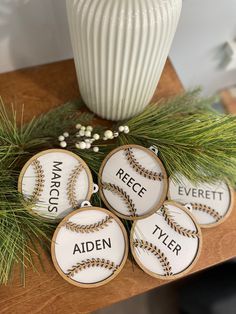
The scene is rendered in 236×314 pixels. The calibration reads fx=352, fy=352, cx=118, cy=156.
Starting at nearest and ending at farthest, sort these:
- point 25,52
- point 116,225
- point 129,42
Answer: point 129,42 → point 116,225 → point 25,52

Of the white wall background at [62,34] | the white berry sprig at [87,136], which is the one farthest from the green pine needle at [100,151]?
the white wall background at [62,34]

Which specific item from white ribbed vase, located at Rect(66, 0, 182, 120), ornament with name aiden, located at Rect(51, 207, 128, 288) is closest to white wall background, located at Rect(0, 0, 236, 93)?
white ribbed vase, located at Rect(66, 0, 182, 120)

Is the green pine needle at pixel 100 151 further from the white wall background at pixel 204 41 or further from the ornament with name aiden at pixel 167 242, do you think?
the white wall background at pixel 204 41

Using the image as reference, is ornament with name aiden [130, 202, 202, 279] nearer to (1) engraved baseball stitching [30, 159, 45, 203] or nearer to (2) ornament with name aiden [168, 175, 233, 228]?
(2) ornament with name aiden [168, 175, 233, 228]

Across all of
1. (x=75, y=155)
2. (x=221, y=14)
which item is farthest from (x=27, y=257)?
(x=221, y=14)

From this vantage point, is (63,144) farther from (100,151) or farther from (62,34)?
(62,34)

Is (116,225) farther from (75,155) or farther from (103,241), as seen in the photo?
(75,155)
